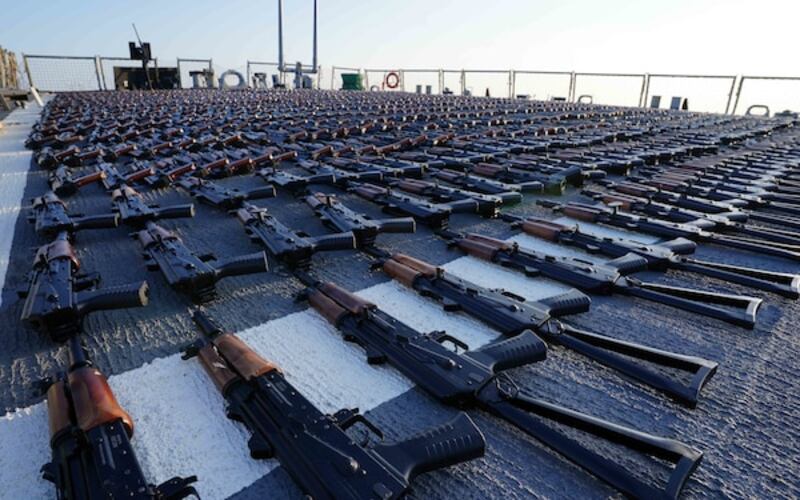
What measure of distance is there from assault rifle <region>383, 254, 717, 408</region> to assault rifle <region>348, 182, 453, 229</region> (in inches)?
54.1

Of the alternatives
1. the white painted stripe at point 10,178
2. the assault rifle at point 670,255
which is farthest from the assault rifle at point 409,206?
the white painted stripe at point 10,178

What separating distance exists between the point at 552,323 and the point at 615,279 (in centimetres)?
97

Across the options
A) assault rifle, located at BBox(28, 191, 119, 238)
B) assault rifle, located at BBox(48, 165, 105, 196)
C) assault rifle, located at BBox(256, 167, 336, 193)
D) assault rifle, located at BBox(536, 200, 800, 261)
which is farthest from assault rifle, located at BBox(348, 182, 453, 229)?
assault rifle, located at BBox(48, 165, 105, 196)

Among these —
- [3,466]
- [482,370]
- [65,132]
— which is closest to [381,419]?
[482,370]

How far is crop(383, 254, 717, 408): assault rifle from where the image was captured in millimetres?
2266

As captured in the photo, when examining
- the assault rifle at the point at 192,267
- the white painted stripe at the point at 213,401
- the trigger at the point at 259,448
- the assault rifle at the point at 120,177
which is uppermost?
the assault rifle at the point at 120,177

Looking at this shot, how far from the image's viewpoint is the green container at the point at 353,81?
40.2 metres

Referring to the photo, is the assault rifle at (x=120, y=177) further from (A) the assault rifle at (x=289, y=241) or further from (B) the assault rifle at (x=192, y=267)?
(B) the assault rifle at (x=192, y=267)

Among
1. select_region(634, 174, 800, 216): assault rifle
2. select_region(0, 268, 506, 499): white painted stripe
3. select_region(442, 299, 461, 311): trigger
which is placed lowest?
select_region(0, 268, 506, 499): white painted stripe

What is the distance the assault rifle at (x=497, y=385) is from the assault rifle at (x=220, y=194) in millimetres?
3022

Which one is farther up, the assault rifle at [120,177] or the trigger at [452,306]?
the assault rifle at [120,177]

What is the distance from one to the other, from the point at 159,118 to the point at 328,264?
13.1 meters

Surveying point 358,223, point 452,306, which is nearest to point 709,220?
point 452,306

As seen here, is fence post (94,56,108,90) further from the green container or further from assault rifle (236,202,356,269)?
assault rifle (236,202,356,269)
